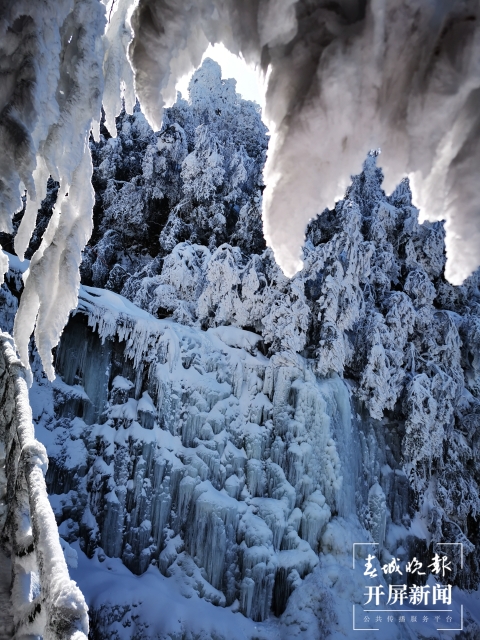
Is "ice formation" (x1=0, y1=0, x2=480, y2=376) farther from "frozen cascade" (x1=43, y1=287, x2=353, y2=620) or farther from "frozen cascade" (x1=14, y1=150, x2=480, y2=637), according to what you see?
"frozen cascade" (x1=43, y1=287, x2=353, y2=620)

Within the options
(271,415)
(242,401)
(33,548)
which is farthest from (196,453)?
(33,548)

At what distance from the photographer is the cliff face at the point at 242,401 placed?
25.9 feet

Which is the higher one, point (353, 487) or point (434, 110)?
point (353, 487)

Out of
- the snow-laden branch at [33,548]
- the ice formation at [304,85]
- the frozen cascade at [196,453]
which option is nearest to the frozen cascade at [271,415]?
the frozen cascade at [196,453]

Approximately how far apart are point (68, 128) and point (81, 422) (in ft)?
23.8

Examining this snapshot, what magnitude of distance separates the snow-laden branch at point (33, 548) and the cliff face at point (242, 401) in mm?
5120

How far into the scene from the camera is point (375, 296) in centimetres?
1226

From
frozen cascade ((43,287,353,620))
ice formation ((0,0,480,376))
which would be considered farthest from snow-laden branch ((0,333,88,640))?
frozen cascade ((43,287,353,620))

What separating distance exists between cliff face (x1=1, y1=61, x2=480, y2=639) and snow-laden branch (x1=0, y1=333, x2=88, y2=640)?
5120 millimetres

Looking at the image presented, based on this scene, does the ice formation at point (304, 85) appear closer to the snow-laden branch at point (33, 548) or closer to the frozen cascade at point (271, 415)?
the snow-laden branch at point (33, 548)

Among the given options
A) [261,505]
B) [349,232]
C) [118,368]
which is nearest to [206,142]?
[349,232]

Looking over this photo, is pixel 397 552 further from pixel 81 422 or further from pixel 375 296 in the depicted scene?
pixel 81 422

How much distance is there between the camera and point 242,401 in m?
9.42

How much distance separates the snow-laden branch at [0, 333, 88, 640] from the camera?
153 centimetres
